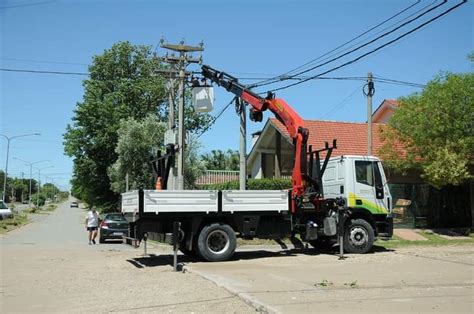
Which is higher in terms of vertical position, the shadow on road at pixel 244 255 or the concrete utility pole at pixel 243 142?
the concrete utility pole at pixel 243 142

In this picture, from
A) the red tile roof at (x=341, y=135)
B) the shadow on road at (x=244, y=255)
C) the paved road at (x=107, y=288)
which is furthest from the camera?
the red tile roof at (x=341, y=135)

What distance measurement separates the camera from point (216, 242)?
1549cm

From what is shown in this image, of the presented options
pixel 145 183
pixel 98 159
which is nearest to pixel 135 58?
pixel 98 159

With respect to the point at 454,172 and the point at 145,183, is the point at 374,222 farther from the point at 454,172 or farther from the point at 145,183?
the point at 145,183

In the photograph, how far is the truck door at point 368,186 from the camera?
1725 centimetres

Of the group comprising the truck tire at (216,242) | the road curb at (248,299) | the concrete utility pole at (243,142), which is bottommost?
the road curb at (248,299)

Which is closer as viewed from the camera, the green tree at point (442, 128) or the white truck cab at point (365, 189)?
the white truck cab at point (365, 189)

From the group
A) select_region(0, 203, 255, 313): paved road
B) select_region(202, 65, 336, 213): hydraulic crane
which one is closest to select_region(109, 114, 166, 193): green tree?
select_region(202, 65, 336, 213): hydraulic crane

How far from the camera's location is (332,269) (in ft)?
44.3

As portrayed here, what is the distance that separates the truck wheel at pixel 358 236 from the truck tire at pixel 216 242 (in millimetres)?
3863

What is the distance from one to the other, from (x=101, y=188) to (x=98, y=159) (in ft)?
14.4

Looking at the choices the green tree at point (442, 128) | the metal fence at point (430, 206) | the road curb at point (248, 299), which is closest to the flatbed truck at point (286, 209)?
the road curb at point (248, 299)

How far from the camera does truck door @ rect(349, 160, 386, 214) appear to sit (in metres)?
17.2

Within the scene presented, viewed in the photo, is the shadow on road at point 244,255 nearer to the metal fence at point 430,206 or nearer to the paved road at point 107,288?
the paved road at point 107,288
